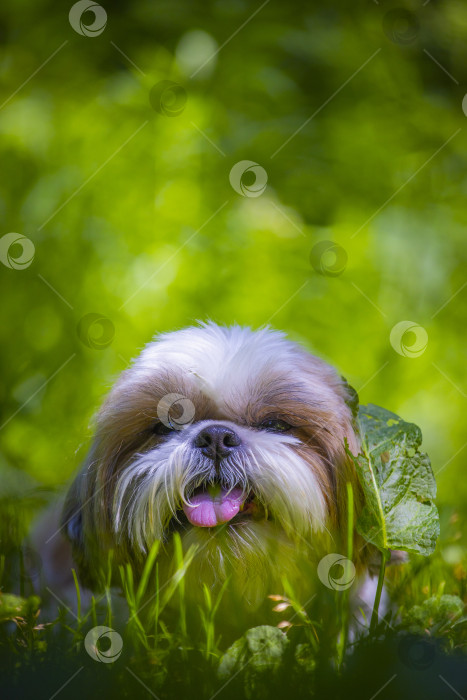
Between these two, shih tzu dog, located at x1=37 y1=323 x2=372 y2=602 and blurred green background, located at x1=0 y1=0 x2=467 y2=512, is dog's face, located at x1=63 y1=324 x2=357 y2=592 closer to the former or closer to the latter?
shih tzu dog, located at x1=37 y1=323 x2=372 y2=602

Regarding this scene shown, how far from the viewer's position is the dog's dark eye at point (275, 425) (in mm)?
2402

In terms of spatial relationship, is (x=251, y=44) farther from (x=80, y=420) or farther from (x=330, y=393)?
(x=80, y=420)

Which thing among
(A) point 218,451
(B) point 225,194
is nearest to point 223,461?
(A) point 218,451

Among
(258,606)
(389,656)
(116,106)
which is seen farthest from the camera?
(116,106)

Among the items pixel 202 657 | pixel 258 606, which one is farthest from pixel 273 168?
pixel 202 657

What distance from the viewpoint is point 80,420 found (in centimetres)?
306

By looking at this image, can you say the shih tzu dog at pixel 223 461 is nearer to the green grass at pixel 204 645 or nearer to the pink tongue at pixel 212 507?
the pink tongue at pixel 212 507

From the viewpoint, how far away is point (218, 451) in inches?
86.0

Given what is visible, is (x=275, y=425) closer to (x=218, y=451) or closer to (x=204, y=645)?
(x=218, y=451)

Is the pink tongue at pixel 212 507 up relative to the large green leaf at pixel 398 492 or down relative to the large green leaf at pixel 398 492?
down

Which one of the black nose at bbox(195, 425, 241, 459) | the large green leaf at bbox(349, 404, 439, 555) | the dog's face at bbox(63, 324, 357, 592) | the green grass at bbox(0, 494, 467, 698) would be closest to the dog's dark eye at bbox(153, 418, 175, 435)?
the dog's face at bbox(63, 324, 357, 592)

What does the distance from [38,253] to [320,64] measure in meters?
1.43

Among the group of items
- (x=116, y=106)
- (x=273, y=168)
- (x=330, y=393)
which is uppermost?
(x=273, y=168)

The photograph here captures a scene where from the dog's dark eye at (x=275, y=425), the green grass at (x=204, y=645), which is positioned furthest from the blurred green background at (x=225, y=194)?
the green grass at (x=204, y=645)
